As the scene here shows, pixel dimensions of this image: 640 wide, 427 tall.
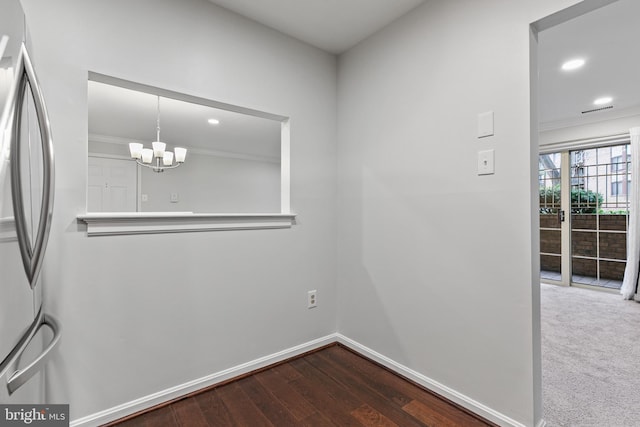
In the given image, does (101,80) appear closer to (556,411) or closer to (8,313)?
(8,313)

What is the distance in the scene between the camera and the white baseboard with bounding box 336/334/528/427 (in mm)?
1521

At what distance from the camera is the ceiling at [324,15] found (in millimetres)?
1860

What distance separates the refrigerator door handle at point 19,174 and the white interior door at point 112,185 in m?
4.32

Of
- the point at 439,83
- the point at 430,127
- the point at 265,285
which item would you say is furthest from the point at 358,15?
the point at 265,285

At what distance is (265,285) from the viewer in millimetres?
2104

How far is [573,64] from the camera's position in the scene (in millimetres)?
2734

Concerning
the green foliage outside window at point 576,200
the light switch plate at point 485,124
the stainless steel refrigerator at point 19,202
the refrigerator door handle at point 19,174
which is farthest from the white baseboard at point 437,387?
the green foliage outside window at point 576,200

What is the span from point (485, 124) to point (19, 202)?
1.94 metres

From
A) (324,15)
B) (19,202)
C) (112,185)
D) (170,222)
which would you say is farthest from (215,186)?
(19,202)

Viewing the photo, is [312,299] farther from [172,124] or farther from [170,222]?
[172,124]

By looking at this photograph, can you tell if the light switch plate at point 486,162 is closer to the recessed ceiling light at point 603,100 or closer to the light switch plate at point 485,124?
the light switch plate at point 485,124

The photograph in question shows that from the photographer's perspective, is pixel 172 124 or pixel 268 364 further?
pixel 172 124

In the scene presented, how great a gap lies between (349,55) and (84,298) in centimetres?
239

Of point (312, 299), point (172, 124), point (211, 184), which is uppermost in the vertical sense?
point (172, 124)
